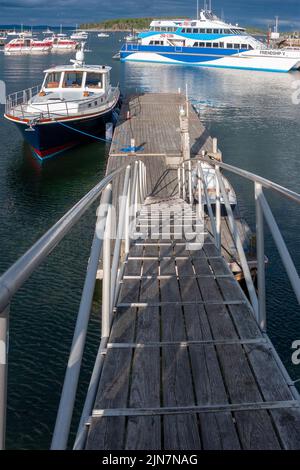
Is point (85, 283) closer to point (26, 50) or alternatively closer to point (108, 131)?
point (108, 131)

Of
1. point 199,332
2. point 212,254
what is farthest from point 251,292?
point 212,254

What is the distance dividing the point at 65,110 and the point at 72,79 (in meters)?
3.79

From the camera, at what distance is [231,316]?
4.00 m

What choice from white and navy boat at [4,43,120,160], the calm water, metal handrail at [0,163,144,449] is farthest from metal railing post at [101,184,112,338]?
white and navy boat at [4,43,120,160]

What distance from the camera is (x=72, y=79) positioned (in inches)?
1035

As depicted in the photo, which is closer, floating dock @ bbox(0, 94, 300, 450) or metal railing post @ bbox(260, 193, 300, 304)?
floating dock @ bbox(0, 94, 300, 450)

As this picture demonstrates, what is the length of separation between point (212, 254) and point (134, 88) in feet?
146

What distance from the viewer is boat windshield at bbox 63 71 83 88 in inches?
1025

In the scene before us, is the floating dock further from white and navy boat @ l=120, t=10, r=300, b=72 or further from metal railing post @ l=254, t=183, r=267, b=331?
white and navy boat @ l=120, t=10, r=300, b=72

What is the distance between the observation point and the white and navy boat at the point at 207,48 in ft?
230

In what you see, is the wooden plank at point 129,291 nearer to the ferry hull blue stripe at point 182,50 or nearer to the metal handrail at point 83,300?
the metal handrail at point 83,300

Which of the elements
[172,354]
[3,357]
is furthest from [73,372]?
[172,354]

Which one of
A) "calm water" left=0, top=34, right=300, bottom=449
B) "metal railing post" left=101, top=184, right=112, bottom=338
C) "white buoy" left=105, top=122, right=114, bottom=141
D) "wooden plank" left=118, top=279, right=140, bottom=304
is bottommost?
"calm water" left=0, top=34, right=300, bottom=449
